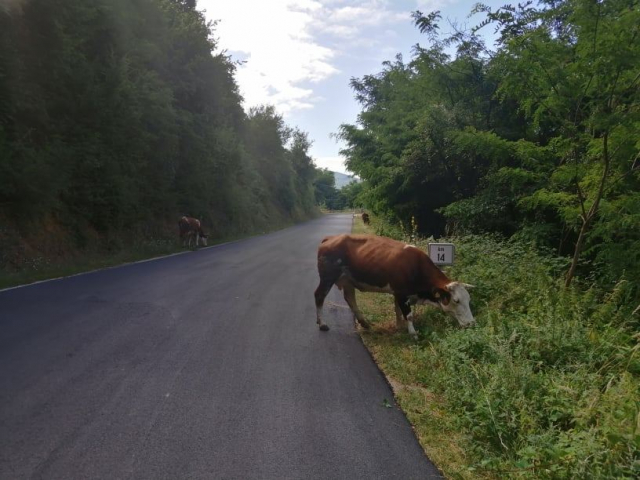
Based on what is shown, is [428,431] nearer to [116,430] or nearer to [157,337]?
[116,430]

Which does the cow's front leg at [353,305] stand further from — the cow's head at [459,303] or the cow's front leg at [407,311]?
the cow's head at [459,303]

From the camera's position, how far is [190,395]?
454cm

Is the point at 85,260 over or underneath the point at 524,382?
underneath

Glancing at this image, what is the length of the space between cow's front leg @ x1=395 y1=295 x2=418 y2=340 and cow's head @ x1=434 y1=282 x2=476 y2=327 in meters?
0.52

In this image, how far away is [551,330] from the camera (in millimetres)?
5090

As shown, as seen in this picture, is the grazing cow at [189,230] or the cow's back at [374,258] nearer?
the cow's back at [374,258]

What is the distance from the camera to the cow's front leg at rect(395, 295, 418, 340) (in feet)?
22.0

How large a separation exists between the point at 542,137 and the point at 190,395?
11.1 meters

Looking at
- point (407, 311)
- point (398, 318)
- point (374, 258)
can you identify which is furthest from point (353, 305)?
point (407, 311)

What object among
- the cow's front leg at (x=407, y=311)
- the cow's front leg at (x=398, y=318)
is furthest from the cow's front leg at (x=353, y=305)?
the cow's front leg at (x=407, y=311)

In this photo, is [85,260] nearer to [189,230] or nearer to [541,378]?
[189,230]

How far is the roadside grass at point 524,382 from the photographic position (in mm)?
3143

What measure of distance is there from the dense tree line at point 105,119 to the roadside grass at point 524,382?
11799 mm

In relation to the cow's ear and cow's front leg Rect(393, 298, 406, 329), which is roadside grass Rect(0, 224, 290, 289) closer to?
cow's front leg Rect(393, 298, 406, 329)
